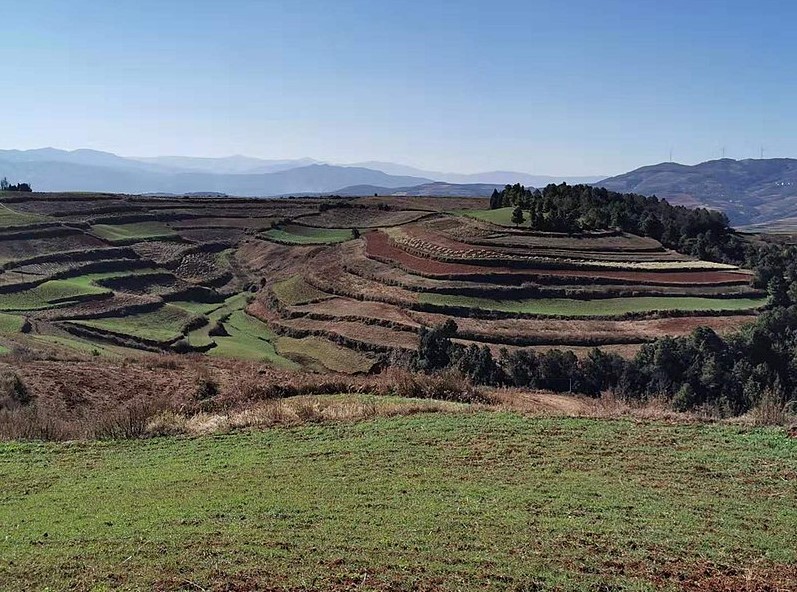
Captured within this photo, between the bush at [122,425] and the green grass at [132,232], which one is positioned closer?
the bush at [122,425]

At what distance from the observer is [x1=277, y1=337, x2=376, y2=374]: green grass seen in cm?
4825

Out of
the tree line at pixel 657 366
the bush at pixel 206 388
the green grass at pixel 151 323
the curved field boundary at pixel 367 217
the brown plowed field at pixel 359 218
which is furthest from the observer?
the brown plowed field at pixel 359 218

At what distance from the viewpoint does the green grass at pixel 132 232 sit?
8479 centimetres

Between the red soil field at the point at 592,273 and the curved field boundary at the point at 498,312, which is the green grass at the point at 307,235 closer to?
the red soil field at the point at 592,273

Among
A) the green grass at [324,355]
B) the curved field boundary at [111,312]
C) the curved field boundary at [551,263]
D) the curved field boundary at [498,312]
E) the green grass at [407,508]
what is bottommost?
the green grass at [324,355]

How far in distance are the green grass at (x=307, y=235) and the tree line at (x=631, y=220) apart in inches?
918

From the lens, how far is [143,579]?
9.53 metres

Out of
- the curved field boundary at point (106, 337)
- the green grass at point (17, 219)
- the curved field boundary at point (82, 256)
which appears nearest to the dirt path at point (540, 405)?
the curved field boundary at point (106, 337)

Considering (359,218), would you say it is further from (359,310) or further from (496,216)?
(359,310)

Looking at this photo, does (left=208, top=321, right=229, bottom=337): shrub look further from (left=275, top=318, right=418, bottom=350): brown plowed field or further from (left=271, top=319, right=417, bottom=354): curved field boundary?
(left=275, top=318, right=418, bottom=350): brown plowed field

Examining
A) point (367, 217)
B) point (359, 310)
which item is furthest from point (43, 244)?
point (367, 217)

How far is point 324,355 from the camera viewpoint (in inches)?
2026

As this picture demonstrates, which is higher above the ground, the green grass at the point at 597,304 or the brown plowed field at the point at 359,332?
the green grass at the point at 597,304

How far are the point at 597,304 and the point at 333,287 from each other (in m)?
25.3
